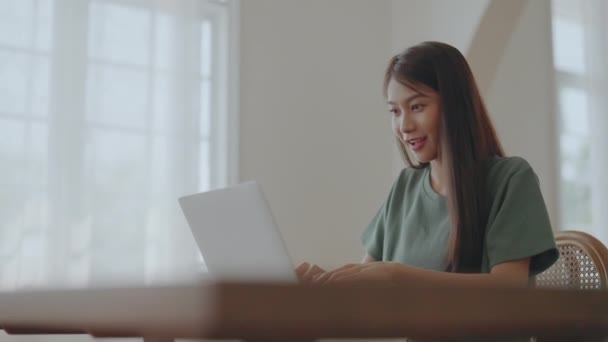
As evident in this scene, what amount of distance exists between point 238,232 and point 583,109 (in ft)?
13.4

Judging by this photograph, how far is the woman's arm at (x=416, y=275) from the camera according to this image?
1217 mm

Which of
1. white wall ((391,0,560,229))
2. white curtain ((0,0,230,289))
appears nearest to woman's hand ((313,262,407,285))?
white curtain ((0,0,230,289))

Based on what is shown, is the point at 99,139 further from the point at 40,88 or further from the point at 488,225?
the point at 488,225

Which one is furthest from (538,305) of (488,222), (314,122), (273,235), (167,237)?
(314,122)

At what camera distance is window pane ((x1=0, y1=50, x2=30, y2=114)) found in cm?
313

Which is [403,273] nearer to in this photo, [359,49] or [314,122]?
[314,122]

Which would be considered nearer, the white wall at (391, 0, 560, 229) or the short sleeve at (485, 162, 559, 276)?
the short sleeve at (485, 162, 559, 276)

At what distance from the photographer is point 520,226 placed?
1.50 m

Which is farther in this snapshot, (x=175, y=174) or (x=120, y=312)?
(x=175, y=174)

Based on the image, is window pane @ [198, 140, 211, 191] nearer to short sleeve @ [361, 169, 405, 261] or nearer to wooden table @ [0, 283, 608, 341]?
short sleeve @ [361, 169, 405, 261]

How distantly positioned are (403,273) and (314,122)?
2707mm

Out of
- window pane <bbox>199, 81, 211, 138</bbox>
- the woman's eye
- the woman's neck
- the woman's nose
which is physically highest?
window pane <bbox>199, 81, 211, 138</bbox>

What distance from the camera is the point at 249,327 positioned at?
522mm

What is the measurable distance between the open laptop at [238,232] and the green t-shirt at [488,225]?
1.42ft
